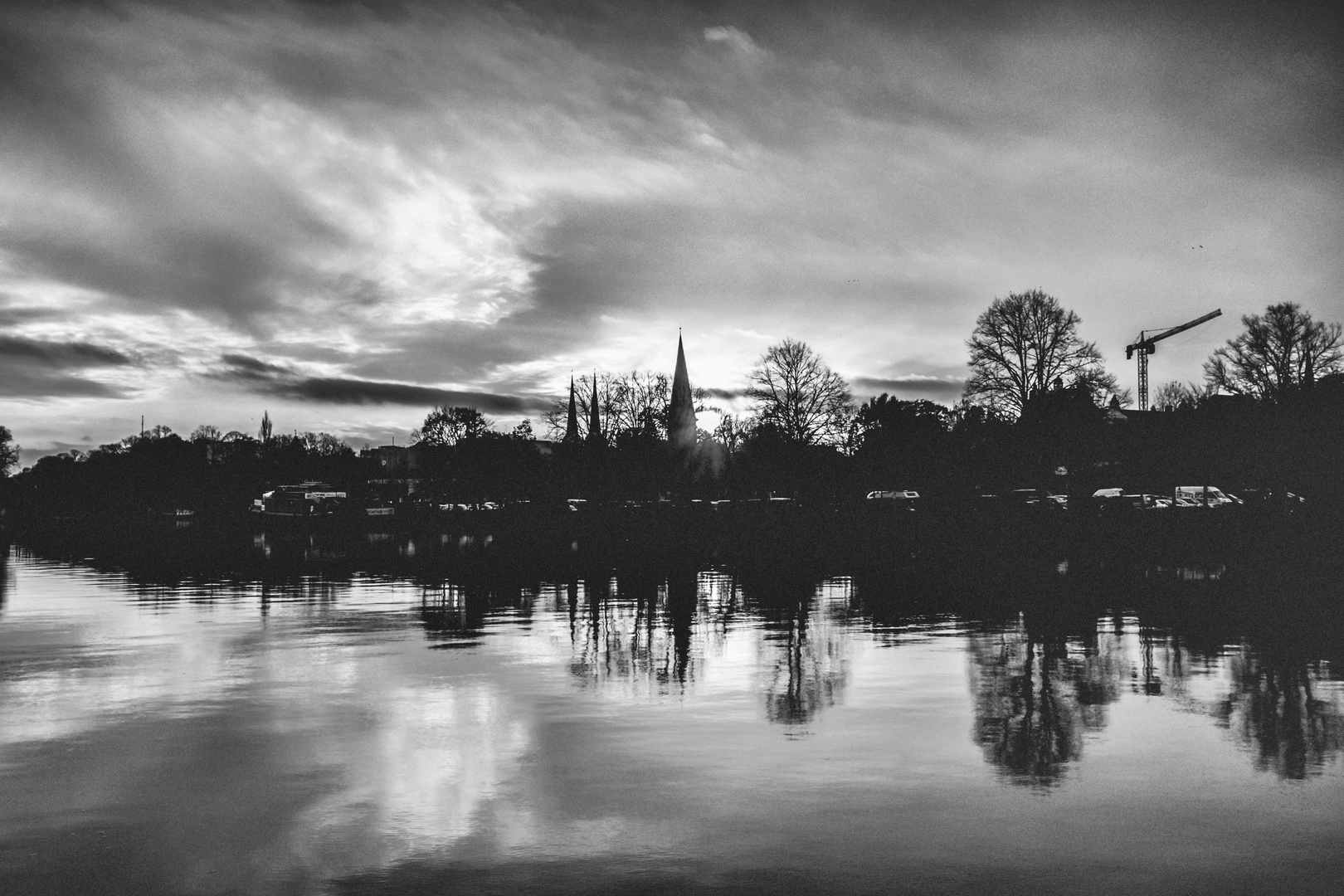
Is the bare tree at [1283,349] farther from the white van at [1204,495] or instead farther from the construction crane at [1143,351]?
the construction crane at [1143,351]

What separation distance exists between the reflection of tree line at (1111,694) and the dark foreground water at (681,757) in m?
0.06

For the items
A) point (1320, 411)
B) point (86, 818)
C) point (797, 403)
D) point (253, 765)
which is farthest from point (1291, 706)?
point (797, 403)

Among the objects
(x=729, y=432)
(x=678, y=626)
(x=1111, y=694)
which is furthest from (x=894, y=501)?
(x=1111, y=694)

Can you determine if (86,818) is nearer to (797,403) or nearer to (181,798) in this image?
(181,798)

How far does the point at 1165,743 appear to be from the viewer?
9.09 metres

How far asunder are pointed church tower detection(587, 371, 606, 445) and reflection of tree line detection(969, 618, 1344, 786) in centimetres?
7598

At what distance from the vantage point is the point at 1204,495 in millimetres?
51625

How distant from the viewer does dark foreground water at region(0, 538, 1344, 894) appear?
622 centimetres

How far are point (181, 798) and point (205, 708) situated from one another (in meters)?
3.50

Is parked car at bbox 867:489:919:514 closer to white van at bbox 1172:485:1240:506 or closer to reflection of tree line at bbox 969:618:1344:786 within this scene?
white van at bbox 1172:485:1240:506

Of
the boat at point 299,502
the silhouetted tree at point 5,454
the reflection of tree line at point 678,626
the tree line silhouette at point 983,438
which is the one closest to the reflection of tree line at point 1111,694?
the reflection of tree line at point 678,626

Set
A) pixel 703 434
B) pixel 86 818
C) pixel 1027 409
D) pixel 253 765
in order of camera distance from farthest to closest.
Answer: pixel 703 434 → pixel 1027 409 → pixel 253 765 → pixel 86 818

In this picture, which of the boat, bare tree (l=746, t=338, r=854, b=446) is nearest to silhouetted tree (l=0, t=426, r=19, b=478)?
the boat

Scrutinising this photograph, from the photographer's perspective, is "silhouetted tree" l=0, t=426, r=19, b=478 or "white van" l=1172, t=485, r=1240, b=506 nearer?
"white van" l=1172, t=485, r=1240, b=506
